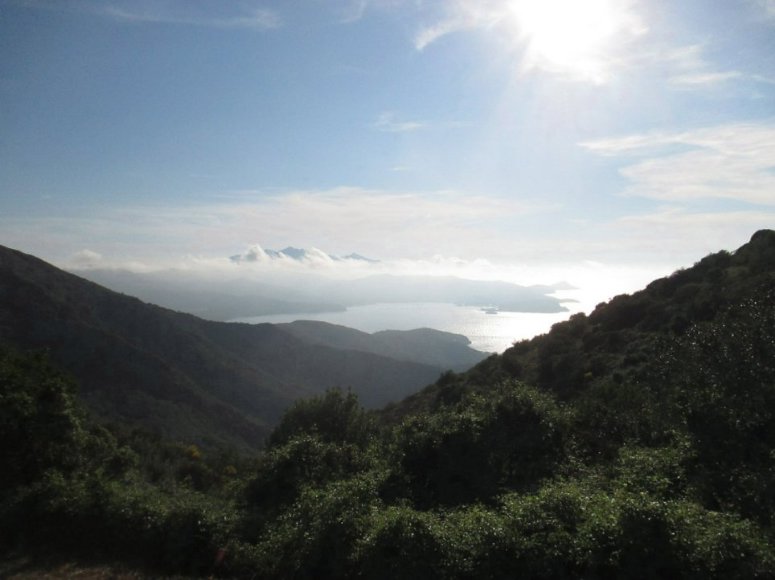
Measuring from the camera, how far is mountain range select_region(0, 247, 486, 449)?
45.5 m

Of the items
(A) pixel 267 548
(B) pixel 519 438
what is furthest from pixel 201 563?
(B) pixel 519 438

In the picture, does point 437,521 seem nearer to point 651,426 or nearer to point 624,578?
point 624,578

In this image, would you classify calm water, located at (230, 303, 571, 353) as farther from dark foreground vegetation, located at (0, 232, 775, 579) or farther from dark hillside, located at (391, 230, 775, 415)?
dark foreground vegetation, located at (0, 232, 775, 579)

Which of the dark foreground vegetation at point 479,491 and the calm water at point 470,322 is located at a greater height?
the calm water at point 470,322

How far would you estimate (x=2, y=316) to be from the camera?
157 ft

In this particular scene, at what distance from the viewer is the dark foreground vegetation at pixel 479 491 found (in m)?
5.77

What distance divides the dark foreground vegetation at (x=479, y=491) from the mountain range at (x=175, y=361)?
27.0 metres

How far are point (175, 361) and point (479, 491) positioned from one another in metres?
58.3

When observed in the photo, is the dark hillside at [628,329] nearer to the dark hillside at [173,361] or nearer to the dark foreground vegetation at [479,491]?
the dark foreground vegetation at [479,491]

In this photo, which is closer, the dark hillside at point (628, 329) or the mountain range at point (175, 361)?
the dark hillside at point (628, 329)

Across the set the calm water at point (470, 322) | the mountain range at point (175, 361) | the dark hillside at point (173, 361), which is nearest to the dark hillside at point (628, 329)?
the dark hillside at point (173, 361)

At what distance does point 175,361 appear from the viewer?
196ft

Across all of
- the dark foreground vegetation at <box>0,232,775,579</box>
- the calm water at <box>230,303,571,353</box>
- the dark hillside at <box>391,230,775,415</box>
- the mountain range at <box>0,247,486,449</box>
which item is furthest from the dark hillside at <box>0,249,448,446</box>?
the dark foreground vegetation at <box>0,232,775,579</box>

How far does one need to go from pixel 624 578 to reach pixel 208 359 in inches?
2468
